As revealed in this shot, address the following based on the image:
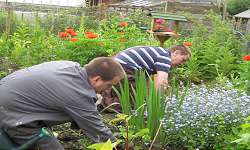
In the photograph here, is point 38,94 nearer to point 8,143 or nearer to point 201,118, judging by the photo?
point 8,143

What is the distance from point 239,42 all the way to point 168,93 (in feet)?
18.3

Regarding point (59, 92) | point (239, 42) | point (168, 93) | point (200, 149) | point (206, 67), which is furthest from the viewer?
point (239, 42)

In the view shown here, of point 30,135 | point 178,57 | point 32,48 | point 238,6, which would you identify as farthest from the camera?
point 238,6

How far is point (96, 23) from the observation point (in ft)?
46.9

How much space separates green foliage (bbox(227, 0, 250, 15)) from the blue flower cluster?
22.8 metres

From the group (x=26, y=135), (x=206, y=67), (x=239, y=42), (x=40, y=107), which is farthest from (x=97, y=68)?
(x=239, y=42)

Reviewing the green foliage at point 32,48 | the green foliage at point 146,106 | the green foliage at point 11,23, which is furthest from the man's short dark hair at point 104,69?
the green foliage at point 11,23

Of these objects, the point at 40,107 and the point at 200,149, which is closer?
the point at 40,107

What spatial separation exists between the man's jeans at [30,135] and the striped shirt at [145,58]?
2278 mm

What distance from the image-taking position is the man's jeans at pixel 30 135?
337cm

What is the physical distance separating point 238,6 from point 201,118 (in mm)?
23482

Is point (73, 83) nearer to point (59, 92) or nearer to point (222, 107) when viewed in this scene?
point (59, 92)

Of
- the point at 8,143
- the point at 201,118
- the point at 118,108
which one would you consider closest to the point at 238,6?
the point at 118,108

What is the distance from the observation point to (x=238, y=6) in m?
26.7
